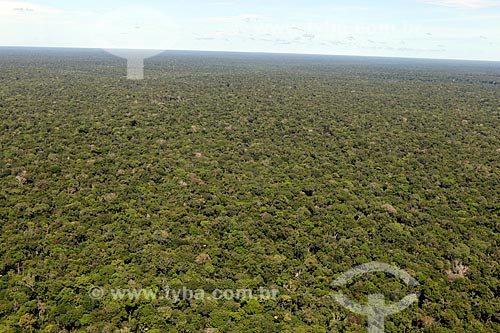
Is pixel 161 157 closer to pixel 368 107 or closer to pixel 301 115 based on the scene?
pixel 301 115

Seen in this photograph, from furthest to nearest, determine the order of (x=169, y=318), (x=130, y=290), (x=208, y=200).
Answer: (x=208, y=200), (x=130, y=290), (x=169, y=318)

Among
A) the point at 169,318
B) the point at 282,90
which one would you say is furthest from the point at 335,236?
the point at 282,90

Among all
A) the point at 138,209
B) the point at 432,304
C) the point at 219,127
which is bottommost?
the point at 432,304

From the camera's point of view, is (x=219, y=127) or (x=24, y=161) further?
(x=219, y=127)

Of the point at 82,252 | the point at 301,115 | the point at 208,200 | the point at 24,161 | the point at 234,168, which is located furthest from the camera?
the point at 301,115

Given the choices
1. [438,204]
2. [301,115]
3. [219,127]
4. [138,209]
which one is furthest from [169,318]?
[301,115]

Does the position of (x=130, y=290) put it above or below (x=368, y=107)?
below

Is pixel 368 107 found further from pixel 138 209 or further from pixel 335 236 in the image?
pixel 138 209
